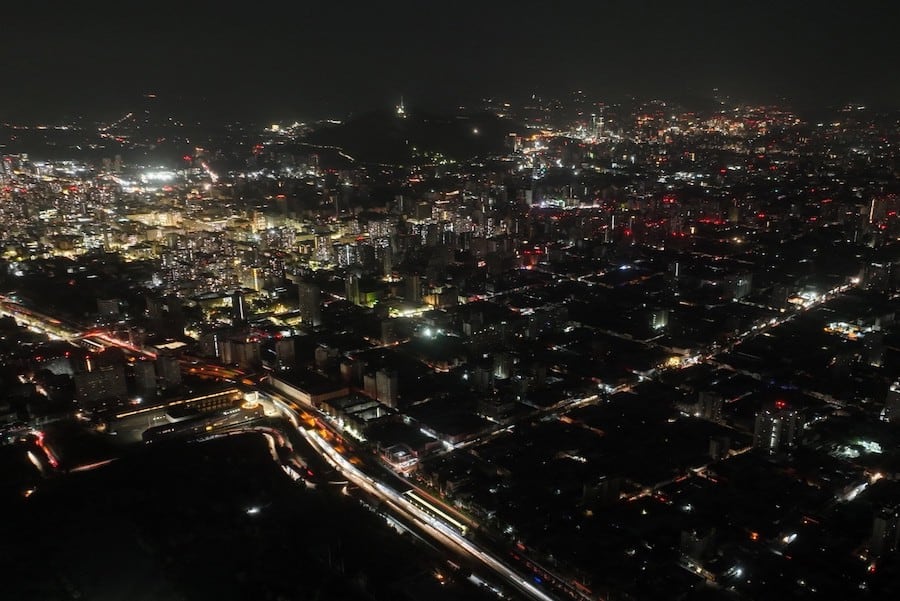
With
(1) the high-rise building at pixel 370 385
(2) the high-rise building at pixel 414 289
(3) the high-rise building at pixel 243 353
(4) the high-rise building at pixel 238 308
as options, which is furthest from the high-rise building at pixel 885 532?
(4) the high-rise building at pixel 238 308

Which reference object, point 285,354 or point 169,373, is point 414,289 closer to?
point 285,354

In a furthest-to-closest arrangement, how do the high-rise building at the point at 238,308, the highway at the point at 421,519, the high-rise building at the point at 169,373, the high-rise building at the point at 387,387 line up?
1. the high-rise building at the point at 238,308
2. the high-rise building at the point at 169,373
3. the high-rise building at the point at 387,387
4. the highway at the point at 421,519

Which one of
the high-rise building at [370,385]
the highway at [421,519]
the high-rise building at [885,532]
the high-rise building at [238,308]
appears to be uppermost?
the high-rise building at [238,308]

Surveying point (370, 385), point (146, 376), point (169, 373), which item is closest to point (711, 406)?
point (370, 385)

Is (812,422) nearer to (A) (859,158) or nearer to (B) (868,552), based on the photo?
(B) (868,552)

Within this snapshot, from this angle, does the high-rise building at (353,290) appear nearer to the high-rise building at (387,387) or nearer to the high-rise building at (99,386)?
the high-rise building at (387,387)

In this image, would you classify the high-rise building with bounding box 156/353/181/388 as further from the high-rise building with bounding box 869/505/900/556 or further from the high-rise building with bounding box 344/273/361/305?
the high-rise building with bounding box 869/505/900/556

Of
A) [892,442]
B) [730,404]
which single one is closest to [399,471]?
[730,404]
